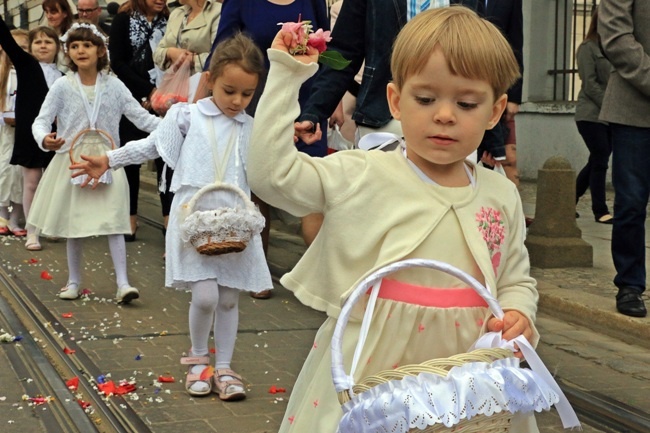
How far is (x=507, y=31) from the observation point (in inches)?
233

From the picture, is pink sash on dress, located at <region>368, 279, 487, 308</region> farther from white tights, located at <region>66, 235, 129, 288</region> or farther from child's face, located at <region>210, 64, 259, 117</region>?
white tights, located at <region>66, 235, 129, 288</region>

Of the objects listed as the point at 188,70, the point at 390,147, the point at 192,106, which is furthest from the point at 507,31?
the point at 188,70

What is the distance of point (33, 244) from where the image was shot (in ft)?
32.8

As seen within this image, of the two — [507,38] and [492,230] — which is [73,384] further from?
[492,230]

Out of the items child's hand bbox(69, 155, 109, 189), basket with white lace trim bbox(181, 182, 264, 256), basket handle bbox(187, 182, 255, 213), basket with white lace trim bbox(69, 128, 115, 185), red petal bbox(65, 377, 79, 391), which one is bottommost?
red petal bbox(65, 377, 79, 391)

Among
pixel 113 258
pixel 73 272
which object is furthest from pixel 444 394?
pixel 73 272

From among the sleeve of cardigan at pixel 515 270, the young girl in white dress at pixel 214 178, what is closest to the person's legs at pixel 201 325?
the young girl in white dress at pixel 214 178

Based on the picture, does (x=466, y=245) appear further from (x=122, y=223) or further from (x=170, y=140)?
(x=122, y=223)

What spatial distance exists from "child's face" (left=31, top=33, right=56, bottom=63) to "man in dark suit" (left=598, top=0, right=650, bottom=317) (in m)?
6.05

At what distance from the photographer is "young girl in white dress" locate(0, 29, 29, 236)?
11312 mm

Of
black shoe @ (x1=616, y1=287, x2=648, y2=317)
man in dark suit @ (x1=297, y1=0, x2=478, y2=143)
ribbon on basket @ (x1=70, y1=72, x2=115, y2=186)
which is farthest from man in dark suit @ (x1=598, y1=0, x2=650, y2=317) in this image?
ribbon on basket @ (x1=70, y1=72, x2=115, y2=186)

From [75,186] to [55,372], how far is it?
97.7 inches

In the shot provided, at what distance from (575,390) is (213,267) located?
176 cm

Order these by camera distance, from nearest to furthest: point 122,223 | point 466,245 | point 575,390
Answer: point 466,245
point 575,390
point 122,223
